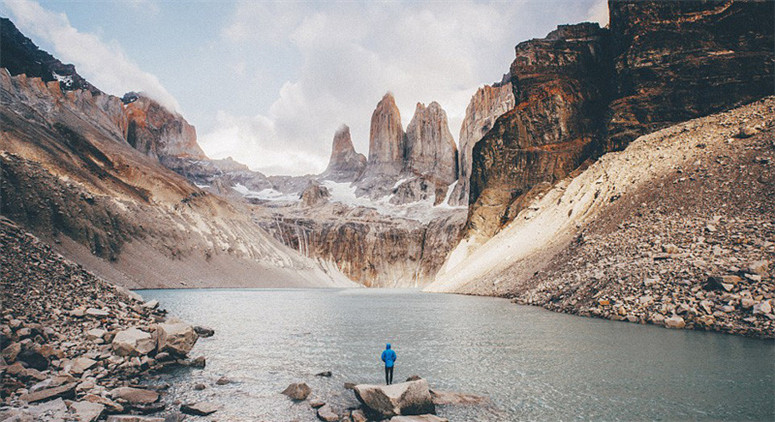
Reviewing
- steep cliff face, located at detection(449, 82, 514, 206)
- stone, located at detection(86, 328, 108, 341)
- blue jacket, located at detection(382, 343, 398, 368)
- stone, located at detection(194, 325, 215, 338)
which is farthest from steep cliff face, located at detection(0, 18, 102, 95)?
steep cliff face, located at detection(449, 82, 514, 206)

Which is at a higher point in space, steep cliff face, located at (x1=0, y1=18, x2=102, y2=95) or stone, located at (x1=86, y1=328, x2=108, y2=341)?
steep cliff face, located at (x1=0, y1=18, x2=102, y2=95)

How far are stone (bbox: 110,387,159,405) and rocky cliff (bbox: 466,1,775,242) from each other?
54.6 metres

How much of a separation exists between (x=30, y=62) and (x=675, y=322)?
117524mm

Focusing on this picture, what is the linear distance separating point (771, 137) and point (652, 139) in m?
14.6

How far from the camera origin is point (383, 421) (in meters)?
7.96

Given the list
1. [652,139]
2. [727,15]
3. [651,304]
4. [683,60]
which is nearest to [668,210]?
[651,304]

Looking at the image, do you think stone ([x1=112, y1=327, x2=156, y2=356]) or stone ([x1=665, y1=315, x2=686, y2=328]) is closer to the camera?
stone ([x1=112, y1=327, x2=156, y2=356])

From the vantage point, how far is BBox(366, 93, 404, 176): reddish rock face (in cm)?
17925

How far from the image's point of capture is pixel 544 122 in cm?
6419

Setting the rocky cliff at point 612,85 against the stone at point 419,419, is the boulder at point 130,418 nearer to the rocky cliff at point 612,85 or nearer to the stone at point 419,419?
the stone at point 419,419

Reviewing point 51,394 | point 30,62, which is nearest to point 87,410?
point 51,394

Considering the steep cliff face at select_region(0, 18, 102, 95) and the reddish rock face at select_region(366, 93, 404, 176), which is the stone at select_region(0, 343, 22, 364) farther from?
the reddish rock face at select_region(366, 93, 404, 176)

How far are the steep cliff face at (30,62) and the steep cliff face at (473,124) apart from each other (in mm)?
113479

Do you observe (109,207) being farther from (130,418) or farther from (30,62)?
(130,418)
